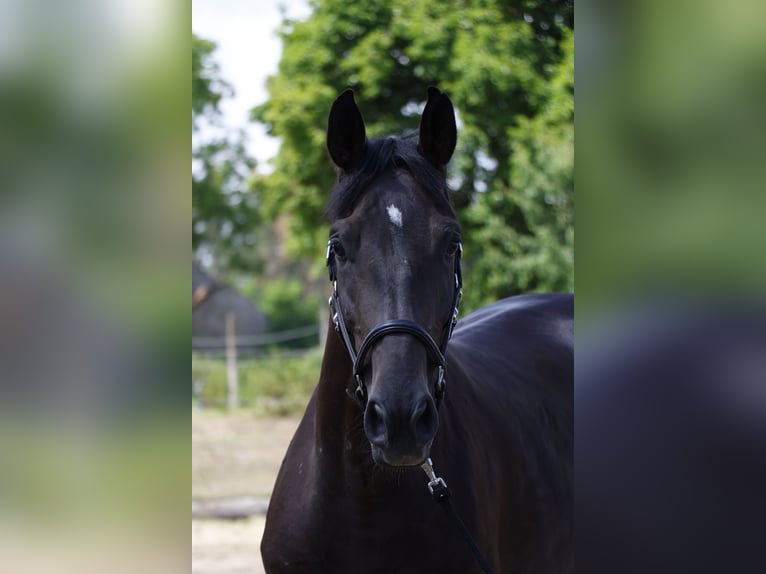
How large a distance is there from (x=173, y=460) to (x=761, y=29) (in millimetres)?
885

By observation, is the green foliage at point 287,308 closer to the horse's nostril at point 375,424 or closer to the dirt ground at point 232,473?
the dirt ground at point 232,473

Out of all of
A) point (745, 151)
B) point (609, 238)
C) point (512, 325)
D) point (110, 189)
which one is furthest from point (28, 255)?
point (512, 325)

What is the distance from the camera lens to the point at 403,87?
34.4 feet

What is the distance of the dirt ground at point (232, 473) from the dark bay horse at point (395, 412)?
315 centimetres

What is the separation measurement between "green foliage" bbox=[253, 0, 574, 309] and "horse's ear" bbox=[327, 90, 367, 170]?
22.9 ft

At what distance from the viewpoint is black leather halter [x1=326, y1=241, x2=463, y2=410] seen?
6.16 feet

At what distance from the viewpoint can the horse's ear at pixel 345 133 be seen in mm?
2227

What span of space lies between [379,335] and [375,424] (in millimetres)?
210

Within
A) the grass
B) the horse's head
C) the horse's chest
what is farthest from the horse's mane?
the grass

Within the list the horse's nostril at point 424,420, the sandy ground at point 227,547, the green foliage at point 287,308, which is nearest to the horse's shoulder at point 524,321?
the horse's nostril at point 424,420

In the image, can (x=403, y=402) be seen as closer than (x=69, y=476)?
No

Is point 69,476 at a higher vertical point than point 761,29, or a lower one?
lower

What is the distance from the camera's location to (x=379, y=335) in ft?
6.18

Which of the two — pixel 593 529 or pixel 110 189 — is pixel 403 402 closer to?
pixel 593 529
